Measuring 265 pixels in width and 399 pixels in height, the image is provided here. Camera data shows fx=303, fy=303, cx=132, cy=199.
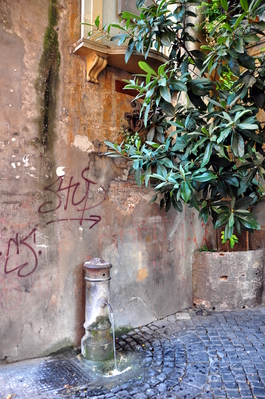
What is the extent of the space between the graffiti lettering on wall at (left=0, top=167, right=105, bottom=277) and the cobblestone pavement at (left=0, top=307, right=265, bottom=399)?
115cm

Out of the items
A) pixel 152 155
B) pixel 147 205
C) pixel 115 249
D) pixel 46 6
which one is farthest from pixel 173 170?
pixel 46 6

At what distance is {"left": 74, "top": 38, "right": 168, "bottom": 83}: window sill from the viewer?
4.08 meters

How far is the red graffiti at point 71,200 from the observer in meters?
3.93

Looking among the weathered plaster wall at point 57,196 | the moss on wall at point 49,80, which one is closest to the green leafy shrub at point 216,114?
the weathered plaster wall at point 57,196

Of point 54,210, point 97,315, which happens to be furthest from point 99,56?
point 97,315

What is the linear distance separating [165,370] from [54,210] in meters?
2.35

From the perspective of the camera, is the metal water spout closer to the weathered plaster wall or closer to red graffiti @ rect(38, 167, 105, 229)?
the weathered plaster wall

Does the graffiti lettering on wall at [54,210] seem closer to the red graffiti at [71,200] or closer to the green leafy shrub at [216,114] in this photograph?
the red graffiti at [71,200]

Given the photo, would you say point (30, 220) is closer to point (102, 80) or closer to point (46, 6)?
point (102, 80)

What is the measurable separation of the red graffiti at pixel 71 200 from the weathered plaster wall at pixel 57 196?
14mm

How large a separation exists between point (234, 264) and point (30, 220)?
3629 millimetres

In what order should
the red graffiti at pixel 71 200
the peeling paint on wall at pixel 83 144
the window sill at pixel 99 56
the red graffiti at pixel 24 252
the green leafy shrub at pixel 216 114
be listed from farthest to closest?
the peeling paint on wall at pixel 83 144
the window sill at pixel 99 56
the red graffiti at pixel 71 200
the red graffiti at pixel 24 252
the green leafy shrub at pixel 216 114

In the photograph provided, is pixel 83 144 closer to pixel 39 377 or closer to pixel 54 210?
pixel 54 210

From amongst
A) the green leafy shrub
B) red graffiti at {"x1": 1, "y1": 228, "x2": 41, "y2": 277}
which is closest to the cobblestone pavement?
red graffiti at {"x1": 1, "y1": 228, "x2": 41, "y2": 277}
